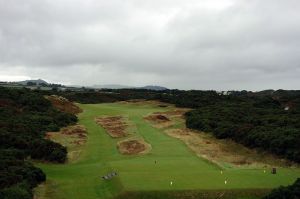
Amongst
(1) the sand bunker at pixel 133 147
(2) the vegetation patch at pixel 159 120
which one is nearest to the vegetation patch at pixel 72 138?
(1) the sand bunker at pixel 133 147

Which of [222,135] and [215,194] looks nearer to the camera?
[215,194]

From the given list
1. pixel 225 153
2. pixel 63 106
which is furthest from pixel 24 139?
pixel 63 106

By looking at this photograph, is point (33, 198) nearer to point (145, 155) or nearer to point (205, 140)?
point (145, 155)

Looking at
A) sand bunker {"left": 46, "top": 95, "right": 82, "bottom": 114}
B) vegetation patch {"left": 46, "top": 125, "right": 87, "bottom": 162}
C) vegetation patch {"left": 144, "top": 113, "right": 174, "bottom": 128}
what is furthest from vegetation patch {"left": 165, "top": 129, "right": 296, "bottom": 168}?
sand bunker {"left": 46, "top": 95, "right": 82, "bottom": 114}

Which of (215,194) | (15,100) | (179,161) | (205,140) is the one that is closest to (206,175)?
(215,194)

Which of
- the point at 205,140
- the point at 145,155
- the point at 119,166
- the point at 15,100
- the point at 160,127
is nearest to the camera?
the point at 119,166

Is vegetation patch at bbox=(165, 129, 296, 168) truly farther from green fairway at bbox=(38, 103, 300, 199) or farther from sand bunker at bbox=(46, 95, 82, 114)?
sand bunker at bbox=(46, 95, 82, 114)

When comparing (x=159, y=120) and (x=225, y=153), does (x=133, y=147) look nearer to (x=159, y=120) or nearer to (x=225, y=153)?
(x=225, y=153)

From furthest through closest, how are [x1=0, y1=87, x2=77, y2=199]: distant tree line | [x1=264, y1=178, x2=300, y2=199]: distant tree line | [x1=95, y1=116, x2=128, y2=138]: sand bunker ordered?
[x1=95, y1=116, x2=128, y2=138]: sand bunker, [x1=0, y1=87, x2=77, y2=199]: distant tree line, [x1=264, y1=178, x2=300, y2=199]: distant tree line
